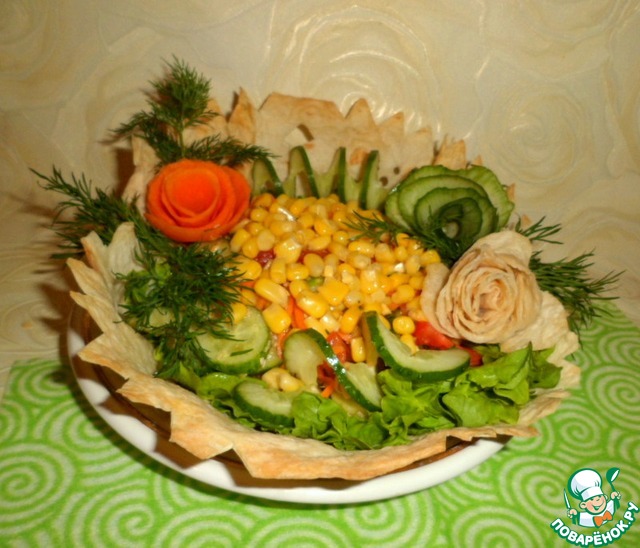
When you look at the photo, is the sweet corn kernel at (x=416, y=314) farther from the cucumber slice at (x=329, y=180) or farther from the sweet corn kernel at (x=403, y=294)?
the cucumber slice at (x=329, y=180)

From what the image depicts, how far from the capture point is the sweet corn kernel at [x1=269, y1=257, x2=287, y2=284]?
7.24 ft

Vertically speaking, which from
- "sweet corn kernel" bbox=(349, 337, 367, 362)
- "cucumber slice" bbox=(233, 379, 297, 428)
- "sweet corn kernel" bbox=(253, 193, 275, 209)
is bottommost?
"cucumber slice" bbox=(233, 379, 297, 428)

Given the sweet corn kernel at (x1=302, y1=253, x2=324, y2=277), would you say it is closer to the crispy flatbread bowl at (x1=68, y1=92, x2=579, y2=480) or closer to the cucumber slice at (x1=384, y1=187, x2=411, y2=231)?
the cucumber slice at (x1=384, y1=187, x2=411, y2=231)

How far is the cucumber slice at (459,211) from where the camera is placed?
2375mm

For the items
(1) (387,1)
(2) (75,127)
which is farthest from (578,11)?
(2) (75,127)

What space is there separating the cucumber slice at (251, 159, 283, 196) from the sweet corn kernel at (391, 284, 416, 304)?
30.7 inches

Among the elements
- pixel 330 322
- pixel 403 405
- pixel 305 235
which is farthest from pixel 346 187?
pixel 403 405

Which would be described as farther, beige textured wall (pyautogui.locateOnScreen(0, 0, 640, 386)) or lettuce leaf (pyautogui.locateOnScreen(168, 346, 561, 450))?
beige textured wall (pyautogui.locateOnScreen(0, 0, 640, 386))

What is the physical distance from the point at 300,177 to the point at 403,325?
3.13 ft

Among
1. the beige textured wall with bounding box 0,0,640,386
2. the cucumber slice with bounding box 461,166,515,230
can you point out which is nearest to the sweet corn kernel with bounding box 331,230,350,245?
the cucumber slice with bounding box 461,166,515,230

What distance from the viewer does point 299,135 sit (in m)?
2.80

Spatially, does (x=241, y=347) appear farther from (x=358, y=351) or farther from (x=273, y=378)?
(x=358, y=351)

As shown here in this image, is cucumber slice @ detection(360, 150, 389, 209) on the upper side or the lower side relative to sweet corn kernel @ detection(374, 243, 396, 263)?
upper

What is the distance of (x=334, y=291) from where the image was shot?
219 cm
